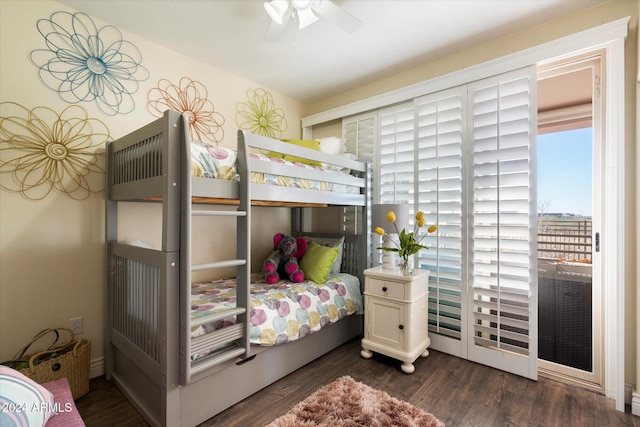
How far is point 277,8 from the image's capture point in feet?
5.43

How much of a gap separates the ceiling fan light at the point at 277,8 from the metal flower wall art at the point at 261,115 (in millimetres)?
1384

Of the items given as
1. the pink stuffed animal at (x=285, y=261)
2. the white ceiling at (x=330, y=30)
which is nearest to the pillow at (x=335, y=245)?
the pink stuffed animal at (x=285, y=261)

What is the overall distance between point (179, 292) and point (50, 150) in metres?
1.43

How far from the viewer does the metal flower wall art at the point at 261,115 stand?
300 centimetres

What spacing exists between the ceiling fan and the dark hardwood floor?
2.31m

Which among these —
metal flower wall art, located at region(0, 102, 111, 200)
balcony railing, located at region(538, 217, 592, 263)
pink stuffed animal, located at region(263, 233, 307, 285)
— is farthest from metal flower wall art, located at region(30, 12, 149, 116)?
balcony railing, located at region(538, 217, 592, 263)

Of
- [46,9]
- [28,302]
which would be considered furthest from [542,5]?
[28,302]

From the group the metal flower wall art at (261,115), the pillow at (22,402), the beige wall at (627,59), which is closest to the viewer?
the pillow at (22,402)

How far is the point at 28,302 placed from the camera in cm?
186

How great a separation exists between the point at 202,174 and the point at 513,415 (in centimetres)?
225

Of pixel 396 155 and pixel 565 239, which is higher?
pixel 396 155

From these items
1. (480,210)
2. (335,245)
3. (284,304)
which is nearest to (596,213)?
(480,210)

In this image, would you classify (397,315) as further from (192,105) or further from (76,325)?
(192,105)

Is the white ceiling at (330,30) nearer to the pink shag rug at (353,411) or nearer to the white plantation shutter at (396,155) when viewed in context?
the white plantation shutter at (396,155)
